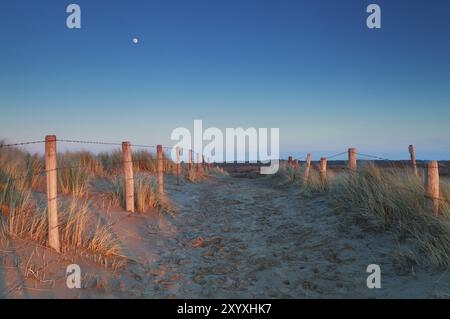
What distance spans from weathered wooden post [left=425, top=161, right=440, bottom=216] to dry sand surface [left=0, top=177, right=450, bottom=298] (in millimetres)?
785

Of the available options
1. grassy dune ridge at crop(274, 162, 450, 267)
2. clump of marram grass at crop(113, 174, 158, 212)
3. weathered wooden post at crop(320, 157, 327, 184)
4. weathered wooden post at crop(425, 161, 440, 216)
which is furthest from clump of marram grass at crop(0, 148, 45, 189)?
weathered wooden post at crop(320, 157, 327, 184)

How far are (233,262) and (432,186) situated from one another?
3258 mm

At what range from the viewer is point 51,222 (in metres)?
5.35

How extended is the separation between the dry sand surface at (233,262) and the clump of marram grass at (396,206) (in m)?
0.28

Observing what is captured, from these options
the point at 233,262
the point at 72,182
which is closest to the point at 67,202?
the point at 72,182

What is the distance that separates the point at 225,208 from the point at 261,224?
213 centimetres

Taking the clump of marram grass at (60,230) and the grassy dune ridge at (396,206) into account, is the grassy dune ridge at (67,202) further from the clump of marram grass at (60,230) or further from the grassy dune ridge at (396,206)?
the grassy dune ridge at (396,206)

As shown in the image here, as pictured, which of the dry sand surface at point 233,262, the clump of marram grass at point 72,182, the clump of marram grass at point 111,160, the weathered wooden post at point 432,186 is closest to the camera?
the dry sand surface at point 233,262

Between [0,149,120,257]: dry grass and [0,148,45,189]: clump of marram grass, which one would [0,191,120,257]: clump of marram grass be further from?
[0,148,45,189]: clump of marram grass

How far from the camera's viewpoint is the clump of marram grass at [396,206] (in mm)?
5371

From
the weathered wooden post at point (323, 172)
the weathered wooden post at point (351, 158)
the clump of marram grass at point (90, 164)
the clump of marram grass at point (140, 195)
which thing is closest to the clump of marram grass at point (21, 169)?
the clump of marram grass at point (90, 164)

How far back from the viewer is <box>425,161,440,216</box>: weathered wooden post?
6.02 m
